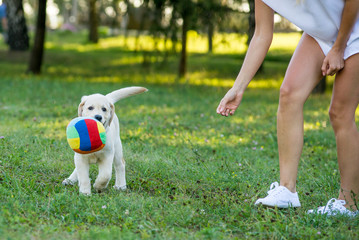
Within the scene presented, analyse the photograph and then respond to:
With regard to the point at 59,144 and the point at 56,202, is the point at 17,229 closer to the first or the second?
the point at 56,202

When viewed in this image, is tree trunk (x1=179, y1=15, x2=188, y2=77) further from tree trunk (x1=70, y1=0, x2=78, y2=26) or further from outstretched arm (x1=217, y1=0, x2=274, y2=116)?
tree trunk (x1=70, y1=0, x2=78, y2=26)

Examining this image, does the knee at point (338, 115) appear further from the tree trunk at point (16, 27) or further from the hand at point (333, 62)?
the tree trunk at point (16, 27)

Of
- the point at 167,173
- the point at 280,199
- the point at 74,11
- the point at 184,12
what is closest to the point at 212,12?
the point at 184,12

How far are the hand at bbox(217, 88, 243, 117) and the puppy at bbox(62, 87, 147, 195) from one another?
38.7 inches

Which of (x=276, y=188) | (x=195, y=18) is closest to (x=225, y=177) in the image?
(x=276, y=188)

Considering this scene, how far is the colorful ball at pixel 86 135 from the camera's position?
3.56 metres

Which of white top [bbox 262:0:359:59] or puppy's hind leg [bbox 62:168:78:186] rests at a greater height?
white top [bbox 262:0:359:59]

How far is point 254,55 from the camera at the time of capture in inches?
141

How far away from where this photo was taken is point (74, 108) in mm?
7934

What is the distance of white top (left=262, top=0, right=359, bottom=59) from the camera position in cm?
327

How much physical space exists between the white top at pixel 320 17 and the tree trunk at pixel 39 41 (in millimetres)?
11198

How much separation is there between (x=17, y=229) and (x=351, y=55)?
239 centimetres

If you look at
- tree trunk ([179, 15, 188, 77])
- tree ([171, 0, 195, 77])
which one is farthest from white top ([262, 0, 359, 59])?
tree trunk ([179, 15, 188, 77])

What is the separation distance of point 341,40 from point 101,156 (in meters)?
1.96
